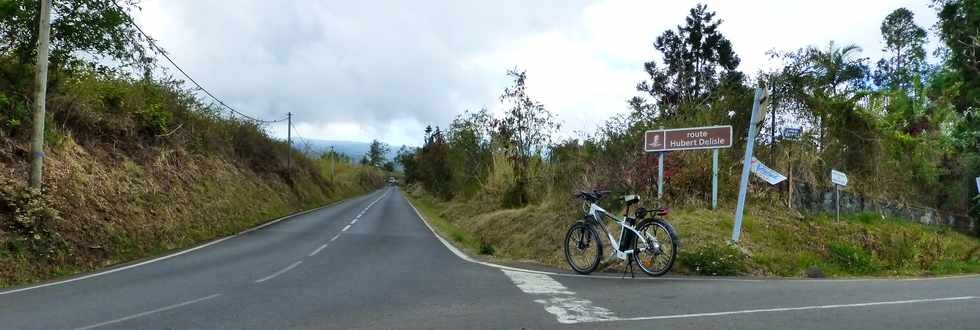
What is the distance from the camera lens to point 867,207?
1535 centimetres

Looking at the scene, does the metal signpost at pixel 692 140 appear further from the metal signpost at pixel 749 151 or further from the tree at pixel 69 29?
the tree at pixel 69 29

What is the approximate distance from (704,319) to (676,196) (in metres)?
7.82

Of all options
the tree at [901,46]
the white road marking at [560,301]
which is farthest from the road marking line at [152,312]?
the tree at [901,46]

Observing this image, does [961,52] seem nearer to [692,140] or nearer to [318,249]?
[692,140]

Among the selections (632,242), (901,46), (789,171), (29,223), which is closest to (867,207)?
(789,171)

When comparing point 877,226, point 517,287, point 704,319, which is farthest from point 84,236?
point 877,226

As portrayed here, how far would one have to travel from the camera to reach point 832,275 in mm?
9469

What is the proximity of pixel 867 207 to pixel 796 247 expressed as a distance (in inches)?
260

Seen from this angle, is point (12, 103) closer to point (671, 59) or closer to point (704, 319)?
point (704, 319)

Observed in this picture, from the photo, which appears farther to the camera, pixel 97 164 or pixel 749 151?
pixel 97 164

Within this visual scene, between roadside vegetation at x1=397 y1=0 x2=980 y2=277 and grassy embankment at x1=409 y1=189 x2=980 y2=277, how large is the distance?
3 cm

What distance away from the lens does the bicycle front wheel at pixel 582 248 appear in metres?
9.18

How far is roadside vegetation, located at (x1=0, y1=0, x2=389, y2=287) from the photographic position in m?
11.0

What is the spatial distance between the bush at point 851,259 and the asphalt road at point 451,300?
1.50m
